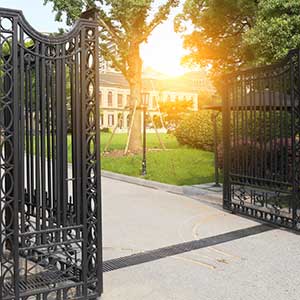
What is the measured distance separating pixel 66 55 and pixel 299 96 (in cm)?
358

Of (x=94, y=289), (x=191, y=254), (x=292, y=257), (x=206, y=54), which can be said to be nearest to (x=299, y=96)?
(x=292, y=257)

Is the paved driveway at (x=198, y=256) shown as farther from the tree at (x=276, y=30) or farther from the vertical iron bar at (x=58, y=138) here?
the tree at (x=276, y=30)

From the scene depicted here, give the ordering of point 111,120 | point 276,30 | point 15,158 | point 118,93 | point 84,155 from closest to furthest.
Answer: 1. point 15,158
2. point 84,155
3. point 276,30
4. point 111,120
5. point 118,93

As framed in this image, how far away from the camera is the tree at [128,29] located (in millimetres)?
15672

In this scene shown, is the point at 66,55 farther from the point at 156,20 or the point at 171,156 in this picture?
the point at 156,20

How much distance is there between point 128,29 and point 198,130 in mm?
5161

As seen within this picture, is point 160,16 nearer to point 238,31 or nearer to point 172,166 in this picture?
point 238,31

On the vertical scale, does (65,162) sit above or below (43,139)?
below

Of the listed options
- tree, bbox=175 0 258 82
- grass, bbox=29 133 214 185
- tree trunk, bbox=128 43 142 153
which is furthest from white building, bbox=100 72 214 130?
tree, bbox=175 0 258 82

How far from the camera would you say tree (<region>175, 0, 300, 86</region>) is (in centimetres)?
856

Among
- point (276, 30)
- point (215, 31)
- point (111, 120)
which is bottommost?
point (111, 120)

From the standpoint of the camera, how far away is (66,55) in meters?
3.42

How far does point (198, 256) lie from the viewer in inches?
187

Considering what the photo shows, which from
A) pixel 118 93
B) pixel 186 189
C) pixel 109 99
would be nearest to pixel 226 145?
pixel 186 189
